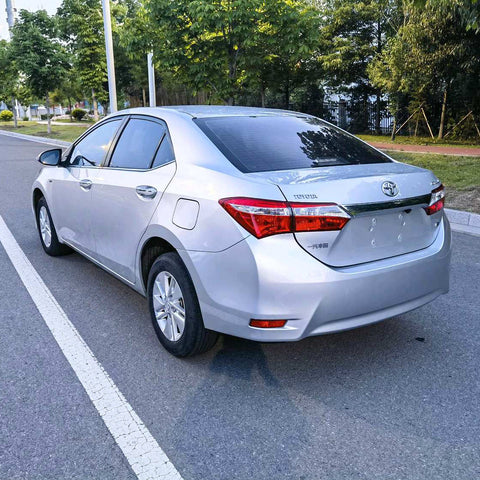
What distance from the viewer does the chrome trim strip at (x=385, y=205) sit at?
9.07ft

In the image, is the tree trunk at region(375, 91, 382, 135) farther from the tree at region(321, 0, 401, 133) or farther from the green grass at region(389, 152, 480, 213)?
the green grass at region(389, 152, 480, 213)

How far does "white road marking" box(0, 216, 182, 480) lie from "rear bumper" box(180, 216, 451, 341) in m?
0.67

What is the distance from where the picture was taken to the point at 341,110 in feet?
85.0

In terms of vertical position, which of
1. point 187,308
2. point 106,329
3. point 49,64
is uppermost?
point 49,64

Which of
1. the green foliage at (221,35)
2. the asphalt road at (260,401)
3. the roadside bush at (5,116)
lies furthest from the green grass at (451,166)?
the roadside bush at (5,116)

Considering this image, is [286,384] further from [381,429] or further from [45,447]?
[45,447]

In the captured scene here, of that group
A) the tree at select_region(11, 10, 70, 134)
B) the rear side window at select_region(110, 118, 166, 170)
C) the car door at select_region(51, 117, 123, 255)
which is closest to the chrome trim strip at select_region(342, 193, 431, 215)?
the rear side window at select_region(110, 118, 166, 170)

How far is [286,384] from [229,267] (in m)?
0.82

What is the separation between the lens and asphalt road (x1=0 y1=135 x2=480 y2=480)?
92.8 inches

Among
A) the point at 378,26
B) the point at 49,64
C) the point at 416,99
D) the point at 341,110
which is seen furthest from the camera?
the point at 49,64

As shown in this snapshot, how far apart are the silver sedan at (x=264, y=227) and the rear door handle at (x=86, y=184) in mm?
341

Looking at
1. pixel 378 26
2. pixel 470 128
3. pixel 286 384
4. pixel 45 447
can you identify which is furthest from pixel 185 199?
pixel 378 26

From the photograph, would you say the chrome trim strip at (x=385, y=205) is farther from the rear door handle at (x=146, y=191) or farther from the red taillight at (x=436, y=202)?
the rear door handle at (x=146, y=191)

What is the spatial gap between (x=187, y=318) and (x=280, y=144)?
127 cm
